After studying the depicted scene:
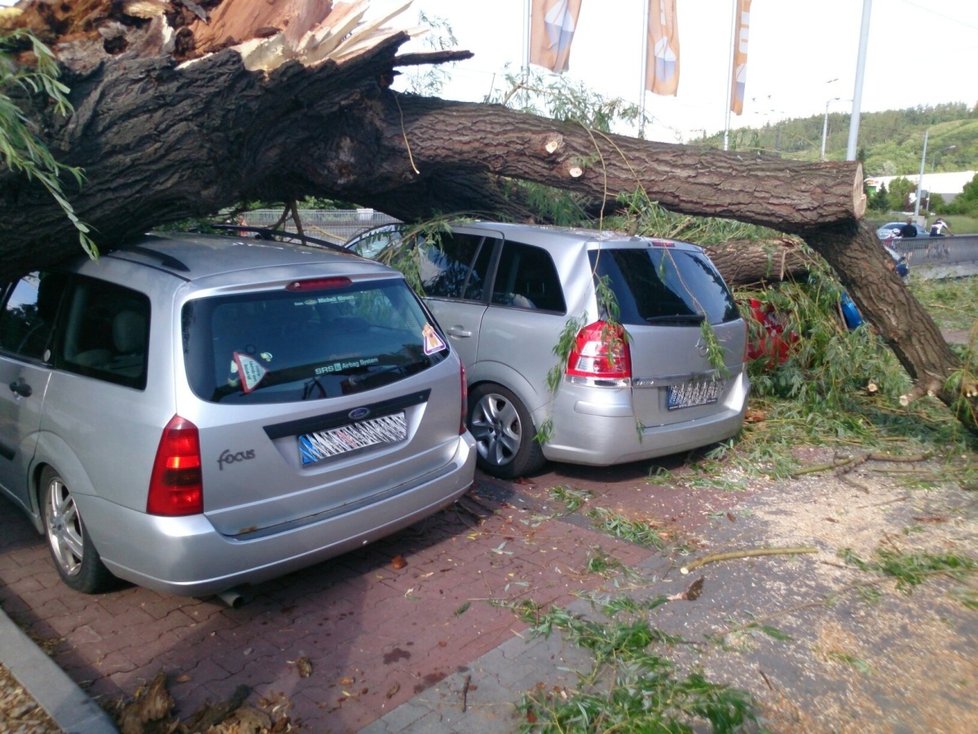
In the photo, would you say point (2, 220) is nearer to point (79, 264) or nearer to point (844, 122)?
point (79, 264)

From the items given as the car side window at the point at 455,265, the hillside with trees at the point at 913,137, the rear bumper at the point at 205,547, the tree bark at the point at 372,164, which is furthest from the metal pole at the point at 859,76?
the hillside with trees at the point at 913,137

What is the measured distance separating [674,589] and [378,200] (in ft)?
14.9

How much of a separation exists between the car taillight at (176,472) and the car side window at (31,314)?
4.33 feet

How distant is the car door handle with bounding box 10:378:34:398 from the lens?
4.41 meters

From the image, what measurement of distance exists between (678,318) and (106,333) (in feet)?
12.0

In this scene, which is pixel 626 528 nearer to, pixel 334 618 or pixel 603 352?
pixel 603 352

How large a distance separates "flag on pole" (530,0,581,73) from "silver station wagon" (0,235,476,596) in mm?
11267

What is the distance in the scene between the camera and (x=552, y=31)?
580 inches

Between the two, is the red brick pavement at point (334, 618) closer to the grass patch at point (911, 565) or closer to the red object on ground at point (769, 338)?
the grass patch at point (911, 565)

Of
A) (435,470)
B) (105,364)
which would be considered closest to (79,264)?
(105,364)

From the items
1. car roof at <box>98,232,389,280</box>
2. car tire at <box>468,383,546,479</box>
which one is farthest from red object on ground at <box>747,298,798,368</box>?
car roof at <box>98,232,389,280</box>

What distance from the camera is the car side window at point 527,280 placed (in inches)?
230

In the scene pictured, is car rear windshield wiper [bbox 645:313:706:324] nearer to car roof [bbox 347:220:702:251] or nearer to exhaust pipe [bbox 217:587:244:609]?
car roof [bbox 347:220:702:251]

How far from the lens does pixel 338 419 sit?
13.2 feet
